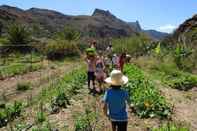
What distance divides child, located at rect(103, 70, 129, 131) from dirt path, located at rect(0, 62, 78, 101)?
32.0 ft

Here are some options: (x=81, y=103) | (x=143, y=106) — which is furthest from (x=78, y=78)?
(x=143, y=106)

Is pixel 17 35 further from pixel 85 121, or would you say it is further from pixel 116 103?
pixel 116 103

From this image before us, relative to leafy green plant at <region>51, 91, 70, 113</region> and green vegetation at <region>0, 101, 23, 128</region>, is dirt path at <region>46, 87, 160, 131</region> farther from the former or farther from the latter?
green vegetation at <region>0, 101, 23, 128</region>

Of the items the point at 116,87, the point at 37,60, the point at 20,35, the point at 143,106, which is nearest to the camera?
the point at 116,87

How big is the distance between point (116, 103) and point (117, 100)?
60 mm

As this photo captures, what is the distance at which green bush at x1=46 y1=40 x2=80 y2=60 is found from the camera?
1253 inches

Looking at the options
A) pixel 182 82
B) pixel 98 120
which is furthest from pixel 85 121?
pixel 182 82

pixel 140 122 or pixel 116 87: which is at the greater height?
pixel 116 87

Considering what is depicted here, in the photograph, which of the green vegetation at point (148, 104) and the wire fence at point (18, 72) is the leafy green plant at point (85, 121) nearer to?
the green vegetation at point (148, 104)

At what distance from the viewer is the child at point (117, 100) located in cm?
766

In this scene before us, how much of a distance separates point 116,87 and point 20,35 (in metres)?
25.8

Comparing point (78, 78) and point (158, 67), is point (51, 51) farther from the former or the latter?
point (78, 78)

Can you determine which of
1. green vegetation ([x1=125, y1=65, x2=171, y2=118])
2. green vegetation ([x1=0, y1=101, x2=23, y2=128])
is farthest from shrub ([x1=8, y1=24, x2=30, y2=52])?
green vegetation ([x1=125, y1=65, x2=171, y2=118])

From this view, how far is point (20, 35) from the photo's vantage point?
32.8 m
